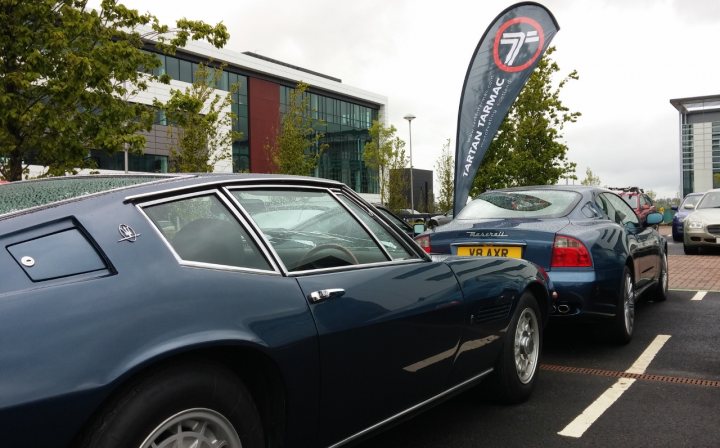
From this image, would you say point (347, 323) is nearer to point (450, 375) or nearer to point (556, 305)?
point (450, 375)

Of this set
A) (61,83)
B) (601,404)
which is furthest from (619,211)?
(61,83)

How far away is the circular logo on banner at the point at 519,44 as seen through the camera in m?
12.2

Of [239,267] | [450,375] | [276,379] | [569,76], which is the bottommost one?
[450,375]

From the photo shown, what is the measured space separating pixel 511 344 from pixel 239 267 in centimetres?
213

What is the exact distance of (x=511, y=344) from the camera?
380cm

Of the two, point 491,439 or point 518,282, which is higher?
point 518,282

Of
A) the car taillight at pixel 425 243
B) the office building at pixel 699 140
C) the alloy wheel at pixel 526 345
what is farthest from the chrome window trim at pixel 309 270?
the office building at pixel 699 140

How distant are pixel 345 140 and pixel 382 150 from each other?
12412 millimetres

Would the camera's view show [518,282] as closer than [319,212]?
No

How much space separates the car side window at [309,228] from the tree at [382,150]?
1724 inches

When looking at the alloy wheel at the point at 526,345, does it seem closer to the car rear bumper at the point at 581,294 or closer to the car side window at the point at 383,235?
the car rear bumper at the point at 581,294

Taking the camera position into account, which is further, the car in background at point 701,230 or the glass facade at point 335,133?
the glass facade at point 335,133

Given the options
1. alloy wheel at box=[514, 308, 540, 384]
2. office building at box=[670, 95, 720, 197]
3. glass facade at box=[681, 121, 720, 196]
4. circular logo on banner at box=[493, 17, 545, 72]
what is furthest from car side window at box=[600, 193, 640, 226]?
glass facade at box=[681, 121, 720, 196]

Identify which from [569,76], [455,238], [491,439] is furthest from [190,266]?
[569,76]
